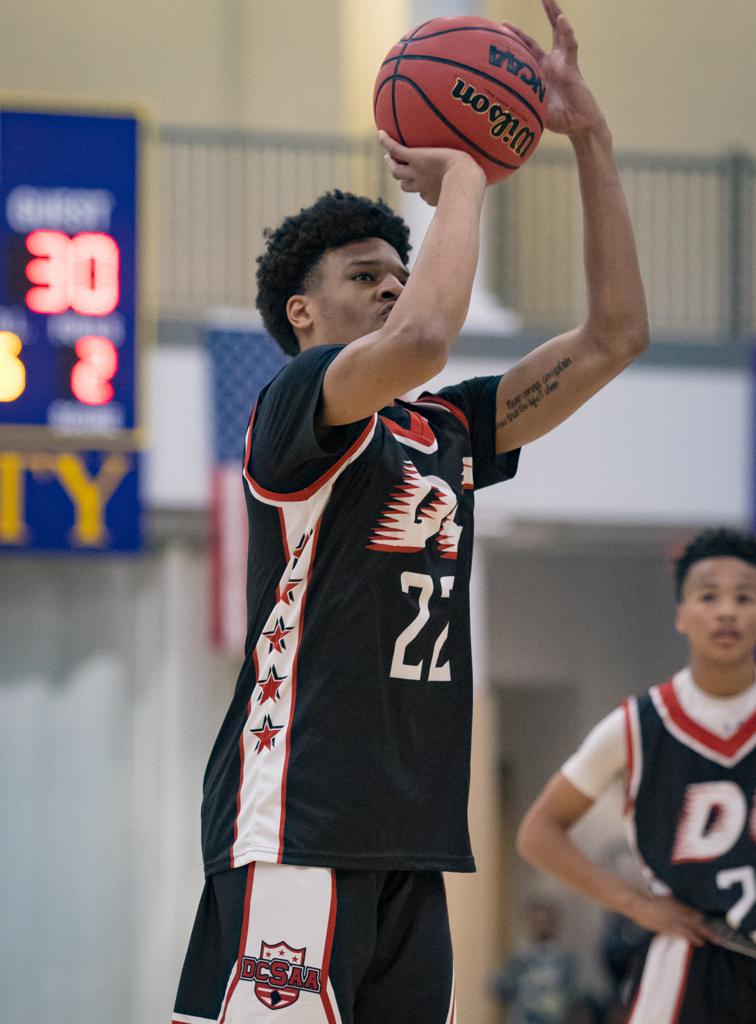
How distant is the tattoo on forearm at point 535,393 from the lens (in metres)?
Result: 2.96

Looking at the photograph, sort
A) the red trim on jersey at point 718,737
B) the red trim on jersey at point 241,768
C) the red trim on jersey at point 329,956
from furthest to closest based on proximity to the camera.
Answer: the red trim on jersey at point 718,737, the red trim on jersey at point 241,768, the red trim on jersey at point 329,956

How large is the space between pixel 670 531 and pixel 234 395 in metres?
3.30

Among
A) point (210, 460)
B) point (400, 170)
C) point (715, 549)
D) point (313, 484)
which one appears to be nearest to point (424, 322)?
point (313, 484)

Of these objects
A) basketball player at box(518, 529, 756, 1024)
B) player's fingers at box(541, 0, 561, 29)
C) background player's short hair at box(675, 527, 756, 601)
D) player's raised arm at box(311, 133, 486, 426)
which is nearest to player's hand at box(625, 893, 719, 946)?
basketball player at box(518, 529, 756, 1024)

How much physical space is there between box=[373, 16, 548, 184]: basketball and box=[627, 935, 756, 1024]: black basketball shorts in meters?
2.01

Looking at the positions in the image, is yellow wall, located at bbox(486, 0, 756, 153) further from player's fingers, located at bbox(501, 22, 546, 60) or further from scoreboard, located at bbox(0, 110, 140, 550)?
player's fingers, located at bbox(501, 22, 546, 60)

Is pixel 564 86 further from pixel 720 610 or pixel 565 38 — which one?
pixel 720 610

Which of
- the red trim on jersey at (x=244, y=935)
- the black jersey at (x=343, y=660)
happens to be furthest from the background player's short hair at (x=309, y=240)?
the red trim on jersey at (x=244, y=935)

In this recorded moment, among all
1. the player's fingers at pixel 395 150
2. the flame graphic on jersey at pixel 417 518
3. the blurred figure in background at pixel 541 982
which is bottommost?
the blurred figure in background at pixel 541 982

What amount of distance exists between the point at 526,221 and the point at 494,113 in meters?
10.1

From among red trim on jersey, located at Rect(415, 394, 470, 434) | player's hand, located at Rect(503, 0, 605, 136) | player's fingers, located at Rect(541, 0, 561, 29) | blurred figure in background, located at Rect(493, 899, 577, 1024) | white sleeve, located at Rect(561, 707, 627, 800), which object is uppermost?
player's fingers, located at Rect(541, 0, 561, 29)

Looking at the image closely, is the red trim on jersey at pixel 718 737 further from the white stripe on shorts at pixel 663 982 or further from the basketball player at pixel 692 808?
the white stripe on shorts at pixel 663 982

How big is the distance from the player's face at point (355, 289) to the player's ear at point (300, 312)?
0.04ft

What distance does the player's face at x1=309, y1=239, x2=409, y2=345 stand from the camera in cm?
284
